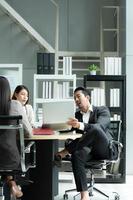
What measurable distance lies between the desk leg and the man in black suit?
25cm

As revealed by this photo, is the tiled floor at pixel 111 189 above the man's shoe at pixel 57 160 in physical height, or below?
below

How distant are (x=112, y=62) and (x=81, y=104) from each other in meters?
1.91

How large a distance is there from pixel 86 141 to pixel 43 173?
51 cm

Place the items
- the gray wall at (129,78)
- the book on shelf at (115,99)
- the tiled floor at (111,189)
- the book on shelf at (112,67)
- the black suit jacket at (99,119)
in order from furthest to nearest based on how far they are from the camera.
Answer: the gray wall at (129,78) → the book on shelf at (112,67) → the book on shelf at (115,99) → the tiled floor at (111,189) → the black suit jacket at (99,119)

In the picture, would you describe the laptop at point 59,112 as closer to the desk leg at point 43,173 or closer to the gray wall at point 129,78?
the desk leg at point 43,173

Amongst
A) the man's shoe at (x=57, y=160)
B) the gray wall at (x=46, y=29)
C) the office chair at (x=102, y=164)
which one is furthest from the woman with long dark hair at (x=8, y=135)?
the gray wall at (x=46, y=29)

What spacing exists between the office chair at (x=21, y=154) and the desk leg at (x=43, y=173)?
21 cm

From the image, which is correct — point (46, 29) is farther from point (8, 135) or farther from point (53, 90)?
point (8, 135)

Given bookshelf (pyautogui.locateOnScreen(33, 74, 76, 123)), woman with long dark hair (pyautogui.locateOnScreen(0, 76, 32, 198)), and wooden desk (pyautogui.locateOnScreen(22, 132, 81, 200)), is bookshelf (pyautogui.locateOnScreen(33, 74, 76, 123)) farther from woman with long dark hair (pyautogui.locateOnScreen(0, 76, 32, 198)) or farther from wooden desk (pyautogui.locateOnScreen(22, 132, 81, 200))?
woman with long dark hair (pyautogui.locateOnScreen(0, 76, 32, 198))

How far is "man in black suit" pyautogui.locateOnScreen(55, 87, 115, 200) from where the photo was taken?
135 inches

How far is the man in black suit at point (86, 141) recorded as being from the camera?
11.3 feet

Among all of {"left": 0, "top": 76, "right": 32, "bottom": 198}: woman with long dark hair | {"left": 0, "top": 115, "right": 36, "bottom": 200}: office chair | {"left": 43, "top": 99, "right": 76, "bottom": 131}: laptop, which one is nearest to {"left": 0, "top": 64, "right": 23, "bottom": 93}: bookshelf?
{"left": 43, "top": 99, "right": 76, "bottom": 131}: laptop

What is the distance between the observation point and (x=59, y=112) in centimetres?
325

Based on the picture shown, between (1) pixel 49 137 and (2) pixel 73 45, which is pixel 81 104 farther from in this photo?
(2) pixel 73 45
